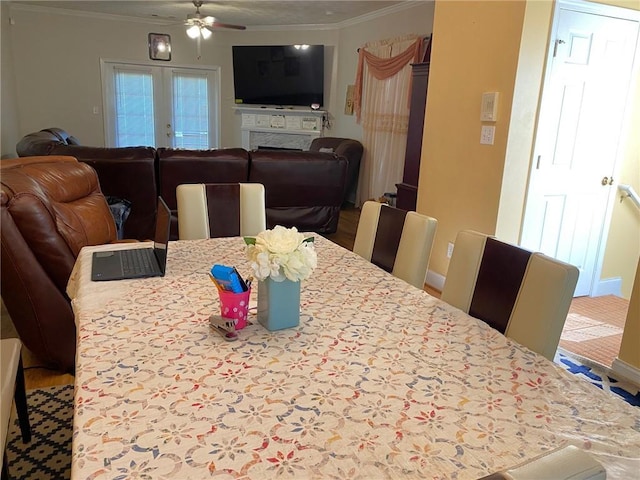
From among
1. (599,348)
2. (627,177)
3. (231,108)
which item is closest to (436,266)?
(599,348)

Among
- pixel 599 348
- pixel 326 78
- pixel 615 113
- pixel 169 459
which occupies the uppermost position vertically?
pixel 326 78

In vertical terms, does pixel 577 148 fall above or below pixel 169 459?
Answer: above

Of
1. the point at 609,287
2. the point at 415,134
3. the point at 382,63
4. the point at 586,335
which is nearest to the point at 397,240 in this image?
the point at 586,335

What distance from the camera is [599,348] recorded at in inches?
116

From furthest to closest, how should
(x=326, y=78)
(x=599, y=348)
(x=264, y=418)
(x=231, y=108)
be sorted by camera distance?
(x=231, y=108) < (x=326, y=78) < (x=599, y=348) < (x=264, y=418)

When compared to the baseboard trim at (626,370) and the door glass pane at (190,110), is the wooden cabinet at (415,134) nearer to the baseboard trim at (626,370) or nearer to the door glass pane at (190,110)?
the baseboard trim at (626,370)

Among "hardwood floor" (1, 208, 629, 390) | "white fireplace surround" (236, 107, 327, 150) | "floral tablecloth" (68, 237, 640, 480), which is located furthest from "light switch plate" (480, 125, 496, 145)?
"white fireplace surround" (236, 107, 327, 150)

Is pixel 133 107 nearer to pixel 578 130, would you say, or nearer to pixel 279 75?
pixel 279 75

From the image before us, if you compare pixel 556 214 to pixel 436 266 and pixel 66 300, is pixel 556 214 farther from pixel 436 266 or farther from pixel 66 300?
pixel 66 300

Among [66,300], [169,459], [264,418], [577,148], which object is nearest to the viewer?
[169,459]

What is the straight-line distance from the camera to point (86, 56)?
7.87 metres

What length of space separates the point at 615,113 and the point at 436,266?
160 cm

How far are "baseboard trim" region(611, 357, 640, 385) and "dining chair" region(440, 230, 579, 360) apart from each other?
1443 mm

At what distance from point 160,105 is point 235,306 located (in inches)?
315
